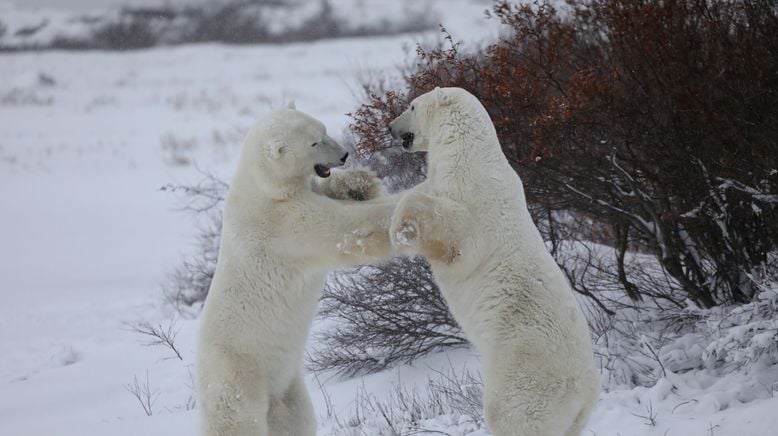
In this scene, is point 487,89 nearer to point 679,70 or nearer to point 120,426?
point 679,70

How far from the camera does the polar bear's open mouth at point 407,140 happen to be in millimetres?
4035

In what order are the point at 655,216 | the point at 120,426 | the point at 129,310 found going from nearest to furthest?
the point at 655,216 → the point at 120,426 → the point at 129,310

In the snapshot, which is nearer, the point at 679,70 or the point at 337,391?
the point at 679,70

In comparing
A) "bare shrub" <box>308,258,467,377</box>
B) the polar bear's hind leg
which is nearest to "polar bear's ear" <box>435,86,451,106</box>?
the polar bear's hind leg

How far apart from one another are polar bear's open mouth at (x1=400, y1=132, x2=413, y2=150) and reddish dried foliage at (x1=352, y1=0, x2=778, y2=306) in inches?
51.1

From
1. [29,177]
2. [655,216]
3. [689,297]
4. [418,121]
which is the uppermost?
[29,177]

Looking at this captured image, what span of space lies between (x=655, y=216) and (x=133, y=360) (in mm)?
6228

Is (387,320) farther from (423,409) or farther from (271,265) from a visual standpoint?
(271,265)

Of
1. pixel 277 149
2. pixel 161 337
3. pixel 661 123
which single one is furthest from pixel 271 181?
pixel 161 337

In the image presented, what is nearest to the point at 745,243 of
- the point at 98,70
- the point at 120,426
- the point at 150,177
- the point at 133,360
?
the point at 120,426

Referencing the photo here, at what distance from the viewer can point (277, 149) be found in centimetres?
376

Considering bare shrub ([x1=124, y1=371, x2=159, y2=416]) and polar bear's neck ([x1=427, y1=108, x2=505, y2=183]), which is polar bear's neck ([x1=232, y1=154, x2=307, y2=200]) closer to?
polar bear's neck ([x1=427, y1=108, x2=505, y2=183])

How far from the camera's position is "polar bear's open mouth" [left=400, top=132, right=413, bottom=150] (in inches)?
159

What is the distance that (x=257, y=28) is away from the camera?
141 feet
